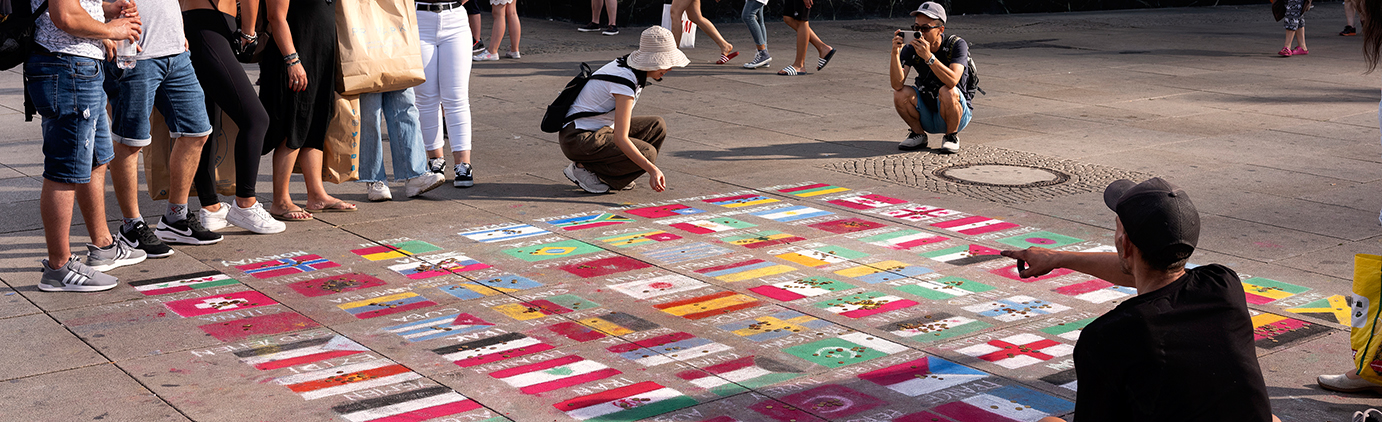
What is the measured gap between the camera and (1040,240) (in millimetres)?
6105

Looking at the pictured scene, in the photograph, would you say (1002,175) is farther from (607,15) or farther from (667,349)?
(607,15)

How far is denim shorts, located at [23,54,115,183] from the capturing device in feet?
15.5

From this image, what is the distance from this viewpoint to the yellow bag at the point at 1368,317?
385 centimetres

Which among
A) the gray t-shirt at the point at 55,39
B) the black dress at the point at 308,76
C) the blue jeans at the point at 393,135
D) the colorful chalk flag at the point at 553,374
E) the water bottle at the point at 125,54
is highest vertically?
the gray t-shirt at the point at 55,39

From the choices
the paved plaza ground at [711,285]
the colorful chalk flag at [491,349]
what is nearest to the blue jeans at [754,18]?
the paved plaza ground at [711,285]

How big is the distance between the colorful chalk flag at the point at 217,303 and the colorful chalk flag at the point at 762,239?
2198 mm

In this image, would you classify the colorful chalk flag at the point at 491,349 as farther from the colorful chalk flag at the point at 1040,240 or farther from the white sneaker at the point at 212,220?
the colorful chalk flag at the point at 1040,240

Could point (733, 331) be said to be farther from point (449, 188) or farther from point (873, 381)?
point (449, 188)

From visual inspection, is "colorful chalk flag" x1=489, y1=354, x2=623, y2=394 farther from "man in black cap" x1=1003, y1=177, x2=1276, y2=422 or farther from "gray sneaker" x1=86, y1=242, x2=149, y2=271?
"gray sneaker" x1=86, y1=242, x2=149, y2=271

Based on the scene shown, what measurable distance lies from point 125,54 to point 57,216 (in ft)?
2.32

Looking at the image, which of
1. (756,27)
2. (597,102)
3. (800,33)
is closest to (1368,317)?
(597,102)

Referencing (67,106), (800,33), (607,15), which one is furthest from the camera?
(607,15)

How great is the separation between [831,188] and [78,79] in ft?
13.6

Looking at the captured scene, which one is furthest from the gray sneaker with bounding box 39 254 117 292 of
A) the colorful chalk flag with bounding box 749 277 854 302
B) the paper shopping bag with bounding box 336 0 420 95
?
the colorful chalk flag with bounding box 749 277 854 302
